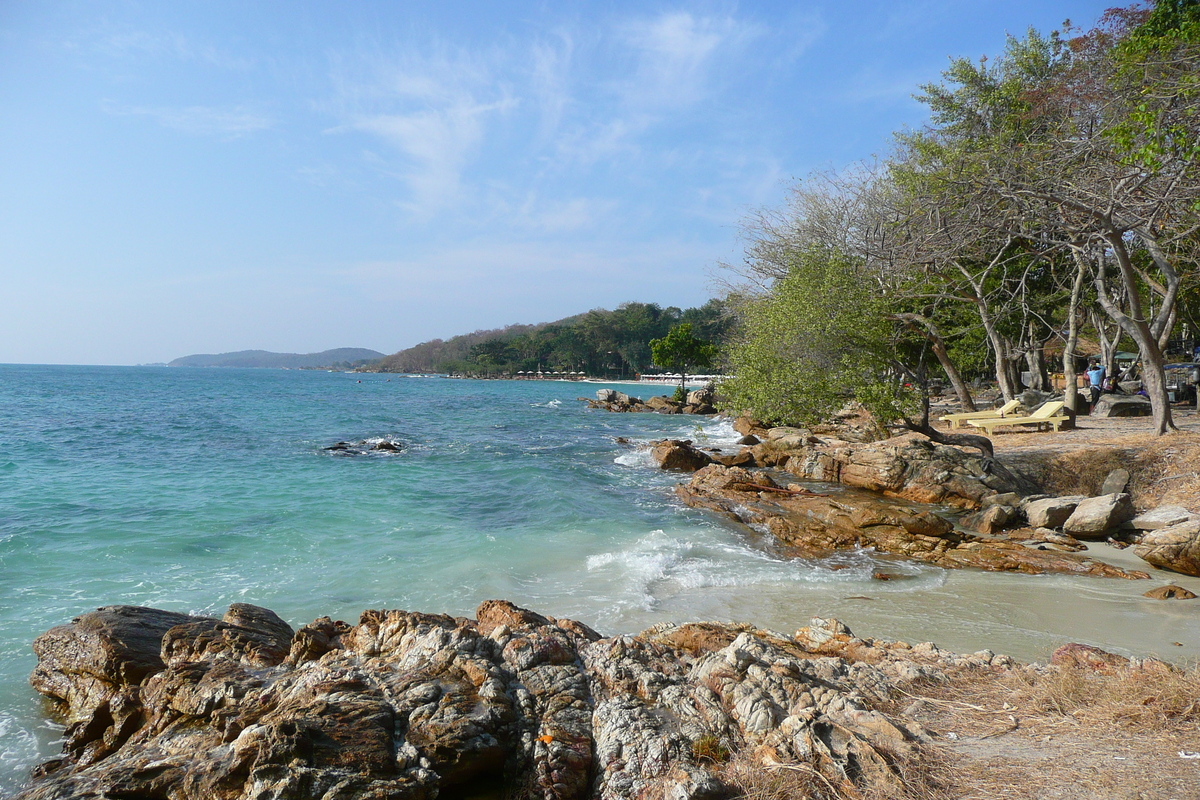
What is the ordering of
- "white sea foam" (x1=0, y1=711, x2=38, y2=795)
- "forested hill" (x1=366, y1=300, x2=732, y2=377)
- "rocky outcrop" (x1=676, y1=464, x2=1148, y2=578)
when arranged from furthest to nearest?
"forested hill" (x1=366, y1=300, x2=732, y2=377)
"rocky outcrop" (x1=676, y1=464, x2=1148, y2=578)
"white sea foam" (x1=0, y1=711, x2=38, y2=795)

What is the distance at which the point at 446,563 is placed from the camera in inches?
378

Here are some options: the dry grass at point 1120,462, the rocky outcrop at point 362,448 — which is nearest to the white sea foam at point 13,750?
the dry grass at point 1120,462

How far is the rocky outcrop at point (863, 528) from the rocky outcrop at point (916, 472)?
0.64 meters

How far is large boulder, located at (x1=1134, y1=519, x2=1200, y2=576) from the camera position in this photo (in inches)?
322

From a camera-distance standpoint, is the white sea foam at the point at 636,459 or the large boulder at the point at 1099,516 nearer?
the large boulder at the point at 1099,516

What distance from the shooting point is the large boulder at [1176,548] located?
8.18m

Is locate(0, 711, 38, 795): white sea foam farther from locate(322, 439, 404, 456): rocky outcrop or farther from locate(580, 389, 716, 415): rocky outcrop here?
locate(580, 389, 716, 415): rocky outcrop

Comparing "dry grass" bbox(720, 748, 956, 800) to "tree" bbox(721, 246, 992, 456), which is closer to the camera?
"dry grass" bbox(720, 748, 956, 800)

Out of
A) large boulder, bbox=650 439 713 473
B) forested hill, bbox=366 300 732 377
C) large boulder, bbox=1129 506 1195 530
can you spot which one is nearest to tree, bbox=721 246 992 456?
large boulder, bbox=650 439 713 473

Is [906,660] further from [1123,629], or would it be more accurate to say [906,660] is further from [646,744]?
[1123,629]

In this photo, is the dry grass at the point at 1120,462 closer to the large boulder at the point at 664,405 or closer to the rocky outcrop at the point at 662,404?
the rocky outcrop at the point at 662,404

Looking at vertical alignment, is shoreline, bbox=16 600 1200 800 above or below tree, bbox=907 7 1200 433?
below

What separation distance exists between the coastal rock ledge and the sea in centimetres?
101

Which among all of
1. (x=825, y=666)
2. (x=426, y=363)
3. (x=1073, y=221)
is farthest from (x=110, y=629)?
(x=426, y=363)
